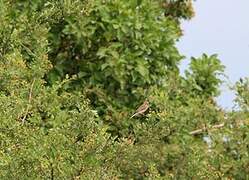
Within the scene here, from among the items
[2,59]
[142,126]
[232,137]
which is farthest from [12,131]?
[232,137]

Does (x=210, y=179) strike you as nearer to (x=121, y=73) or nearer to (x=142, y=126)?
(x=142, y=126)

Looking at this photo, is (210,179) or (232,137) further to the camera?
(232,137)

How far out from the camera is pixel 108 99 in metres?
6.73

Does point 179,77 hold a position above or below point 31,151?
above

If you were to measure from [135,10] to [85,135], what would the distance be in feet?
12.4

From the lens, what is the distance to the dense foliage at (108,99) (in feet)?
11.0

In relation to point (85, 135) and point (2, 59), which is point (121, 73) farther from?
point (85, 135)

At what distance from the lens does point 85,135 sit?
3389 mm

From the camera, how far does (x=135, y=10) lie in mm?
7039

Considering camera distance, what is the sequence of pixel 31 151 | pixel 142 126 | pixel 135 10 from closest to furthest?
pixel 31 151 → pixel 142 126 → pixel 135 10

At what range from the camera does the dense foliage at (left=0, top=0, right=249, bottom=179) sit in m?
3.34

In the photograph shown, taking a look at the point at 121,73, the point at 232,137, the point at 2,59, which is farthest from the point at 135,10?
the point at 2,59

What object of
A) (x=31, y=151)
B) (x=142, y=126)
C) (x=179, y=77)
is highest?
(x=179, y=77)

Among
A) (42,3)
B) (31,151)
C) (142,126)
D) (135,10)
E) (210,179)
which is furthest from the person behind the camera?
(135,10)
